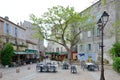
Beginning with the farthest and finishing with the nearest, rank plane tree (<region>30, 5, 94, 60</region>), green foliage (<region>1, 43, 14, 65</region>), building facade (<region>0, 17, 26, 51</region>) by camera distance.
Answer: plane tree (<region>30, 5, 94, 60</region>) → building facade (<region>0, 17, 26, 51</region>) → green foliage (<region>1, 43, 14, 65</region>)

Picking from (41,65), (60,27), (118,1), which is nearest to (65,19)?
(60,27)

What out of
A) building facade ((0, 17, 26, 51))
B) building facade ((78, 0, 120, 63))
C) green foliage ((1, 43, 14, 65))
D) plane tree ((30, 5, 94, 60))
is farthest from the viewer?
plane tree ((30, 5, 94, 60))

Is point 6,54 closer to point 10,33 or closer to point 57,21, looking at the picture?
point 10,33

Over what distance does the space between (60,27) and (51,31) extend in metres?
2.17

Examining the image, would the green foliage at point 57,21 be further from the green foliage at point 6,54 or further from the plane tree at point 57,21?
the green foliage at point 6,54

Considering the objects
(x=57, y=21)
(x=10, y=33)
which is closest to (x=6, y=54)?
(x=10, y=33)

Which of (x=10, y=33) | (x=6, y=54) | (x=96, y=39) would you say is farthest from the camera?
(x=96, y=39)

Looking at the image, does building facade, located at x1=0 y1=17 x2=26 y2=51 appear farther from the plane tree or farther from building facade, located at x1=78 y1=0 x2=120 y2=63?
building facade, located at x1=78 y1=0 x2=120 y2=63

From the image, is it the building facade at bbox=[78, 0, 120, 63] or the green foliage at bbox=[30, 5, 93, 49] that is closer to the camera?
the building facade at bbox=[78, 0, 120, 63]

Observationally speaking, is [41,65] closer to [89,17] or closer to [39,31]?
[39,31]

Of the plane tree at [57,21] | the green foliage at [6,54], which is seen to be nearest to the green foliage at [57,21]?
the plane tree at [57,21]

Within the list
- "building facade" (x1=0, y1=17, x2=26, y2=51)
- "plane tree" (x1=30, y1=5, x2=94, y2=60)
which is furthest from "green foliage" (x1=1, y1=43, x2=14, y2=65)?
"plane tree" (x1=30, y1=5, x2=94, y2=60)

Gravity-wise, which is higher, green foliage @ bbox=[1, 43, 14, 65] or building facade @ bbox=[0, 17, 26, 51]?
building facade @ bbox=[0, 17, 26, 51]

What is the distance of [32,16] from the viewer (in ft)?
167
